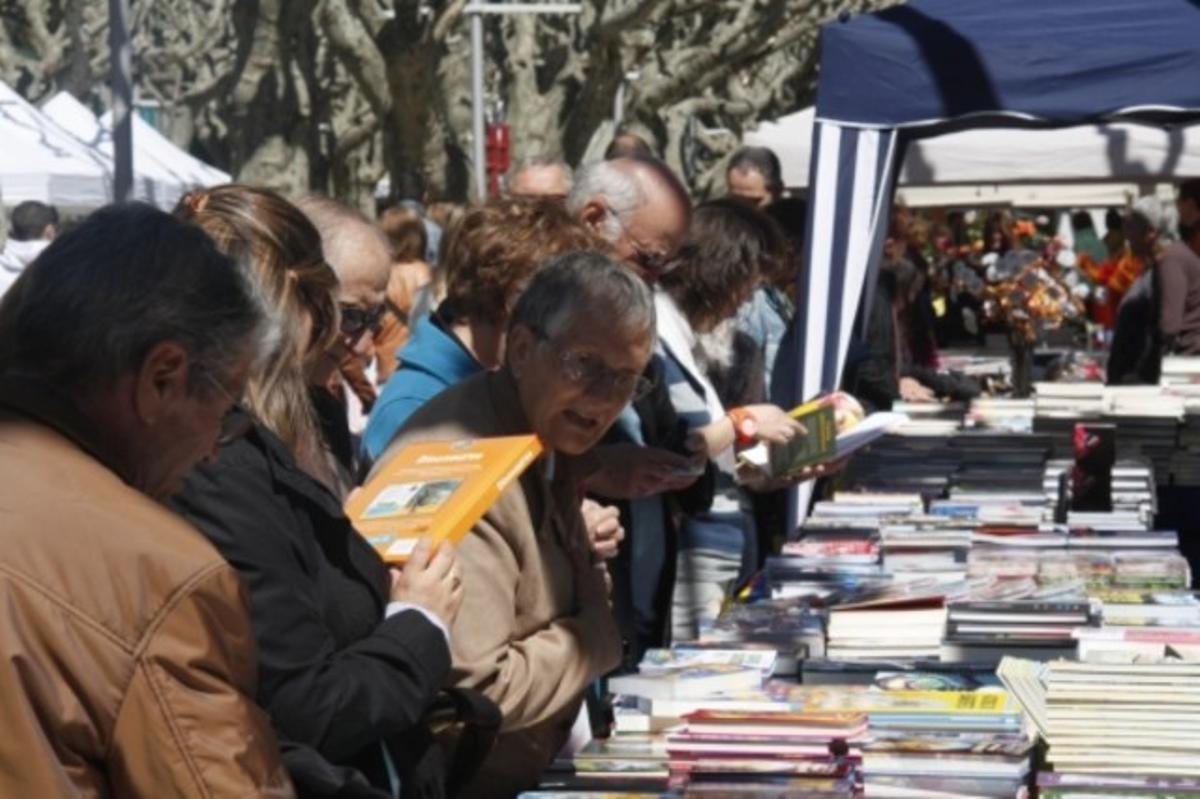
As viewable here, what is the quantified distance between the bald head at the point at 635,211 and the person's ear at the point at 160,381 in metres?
3.09

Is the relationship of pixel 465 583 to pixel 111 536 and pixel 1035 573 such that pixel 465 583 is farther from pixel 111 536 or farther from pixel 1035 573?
pixel 1035 573

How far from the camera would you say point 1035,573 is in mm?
5250

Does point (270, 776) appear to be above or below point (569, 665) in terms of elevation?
above

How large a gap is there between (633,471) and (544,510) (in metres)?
1.16

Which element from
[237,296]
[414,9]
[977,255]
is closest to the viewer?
[237,296]

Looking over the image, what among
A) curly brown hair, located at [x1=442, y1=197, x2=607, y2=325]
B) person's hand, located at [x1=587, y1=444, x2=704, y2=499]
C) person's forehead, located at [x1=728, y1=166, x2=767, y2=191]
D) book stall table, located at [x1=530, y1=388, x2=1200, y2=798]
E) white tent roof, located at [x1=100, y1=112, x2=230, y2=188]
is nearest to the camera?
book stall table, located at [x1=530, y1=388, x2=1200, y2=798]

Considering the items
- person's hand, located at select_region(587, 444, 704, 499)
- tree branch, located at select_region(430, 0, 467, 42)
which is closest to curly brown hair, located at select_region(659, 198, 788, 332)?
person's hand, located at select_region(587, 444, 704, 499)

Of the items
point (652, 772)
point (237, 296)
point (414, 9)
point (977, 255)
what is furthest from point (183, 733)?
point (977, 255)

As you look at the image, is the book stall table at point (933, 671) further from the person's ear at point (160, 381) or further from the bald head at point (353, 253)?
the person's ear at point (160, 381)

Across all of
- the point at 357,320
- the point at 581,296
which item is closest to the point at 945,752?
the point at 581,296

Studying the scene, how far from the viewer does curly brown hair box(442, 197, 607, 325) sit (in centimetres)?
435

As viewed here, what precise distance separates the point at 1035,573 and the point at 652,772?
1922 mm

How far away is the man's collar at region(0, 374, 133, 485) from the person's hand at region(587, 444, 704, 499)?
2.67m

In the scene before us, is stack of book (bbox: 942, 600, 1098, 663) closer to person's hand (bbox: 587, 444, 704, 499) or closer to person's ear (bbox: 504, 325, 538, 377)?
person's hand (bbox: 587, 444, 704, 499)
